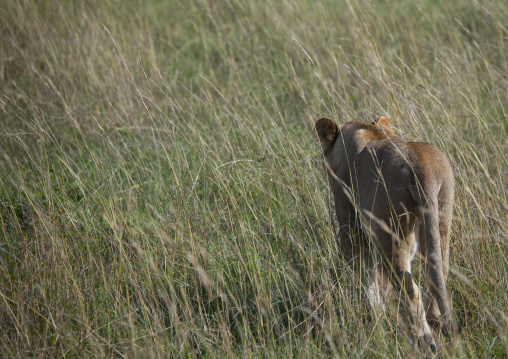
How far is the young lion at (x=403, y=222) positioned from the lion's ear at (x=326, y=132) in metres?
0.34

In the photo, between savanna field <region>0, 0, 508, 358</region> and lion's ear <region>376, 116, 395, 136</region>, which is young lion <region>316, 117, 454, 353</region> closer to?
savanna field <region>0, 0, 508, 358</region>

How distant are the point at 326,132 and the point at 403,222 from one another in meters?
0.90

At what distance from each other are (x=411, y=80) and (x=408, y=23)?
148 centimetres

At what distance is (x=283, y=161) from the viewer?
382 centimetres

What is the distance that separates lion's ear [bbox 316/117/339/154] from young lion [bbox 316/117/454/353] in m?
0.34

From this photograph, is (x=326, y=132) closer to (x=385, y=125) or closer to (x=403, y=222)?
(x=385, y=125)

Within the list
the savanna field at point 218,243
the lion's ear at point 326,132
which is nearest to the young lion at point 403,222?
the savanna field at point 218,243

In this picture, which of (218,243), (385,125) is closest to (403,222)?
(385,125)

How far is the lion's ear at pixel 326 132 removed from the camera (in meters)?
3.19

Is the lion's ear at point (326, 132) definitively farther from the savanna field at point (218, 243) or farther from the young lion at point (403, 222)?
the young lion at point (403, 222)

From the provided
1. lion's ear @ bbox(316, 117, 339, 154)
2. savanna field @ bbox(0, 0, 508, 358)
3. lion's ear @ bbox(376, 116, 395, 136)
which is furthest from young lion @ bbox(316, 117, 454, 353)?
lion's ear @ bbox(316, 117, 339, 154)

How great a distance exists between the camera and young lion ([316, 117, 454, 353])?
2.30 m

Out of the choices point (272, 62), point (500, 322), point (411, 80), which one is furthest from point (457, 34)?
point (500, 322)

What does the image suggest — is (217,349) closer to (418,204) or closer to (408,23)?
(418,204)
